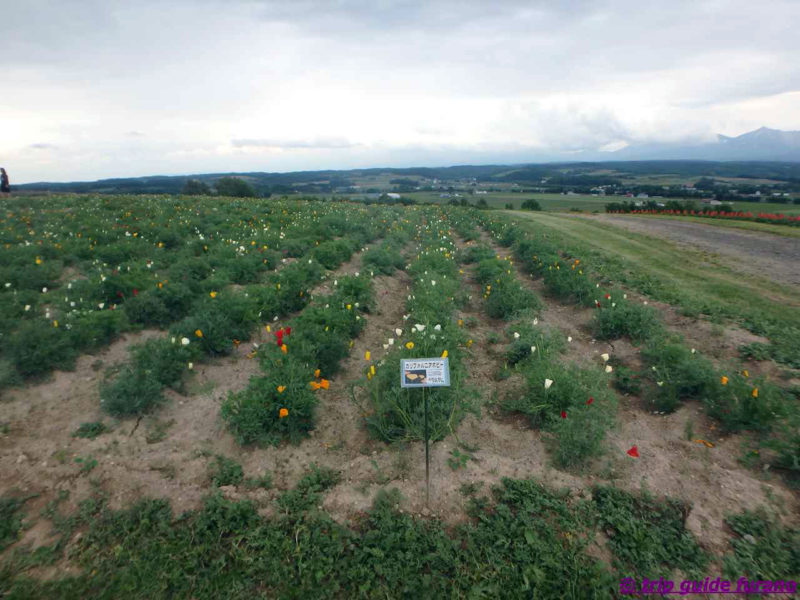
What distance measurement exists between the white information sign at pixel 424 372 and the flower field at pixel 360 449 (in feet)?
2.60

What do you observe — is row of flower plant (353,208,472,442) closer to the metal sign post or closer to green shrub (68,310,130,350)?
the metal sign post

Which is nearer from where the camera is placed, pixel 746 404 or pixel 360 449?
pixel 360 449

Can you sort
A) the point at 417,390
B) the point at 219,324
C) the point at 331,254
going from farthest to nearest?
the point at 331,254 → the point at 219,324 → the point at 417,390

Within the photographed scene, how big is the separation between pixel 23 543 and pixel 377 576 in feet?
9.88

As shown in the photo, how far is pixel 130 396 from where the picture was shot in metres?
4.96

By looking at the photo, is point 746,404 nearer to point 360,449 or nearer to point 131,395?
point 360,449

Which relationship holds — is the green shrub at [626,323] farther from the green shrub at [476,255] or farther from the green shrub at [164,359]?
the green shrub at [164,359]

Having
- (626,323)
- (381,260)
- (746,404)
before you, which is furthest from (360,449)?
(381,260)

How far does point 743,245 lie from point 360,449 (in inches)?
687

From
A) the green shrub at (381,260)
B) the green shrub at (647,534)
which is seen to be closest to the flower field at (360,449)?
the green shrub at (647,534)

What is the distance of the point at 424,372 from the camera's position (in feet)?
13.2

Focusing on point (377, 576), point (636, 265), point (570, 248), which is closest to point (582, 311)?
point (636, 265)

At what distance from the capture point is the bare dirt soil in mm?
11545

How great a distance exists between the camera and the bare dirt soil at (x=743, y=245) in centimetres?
1155
